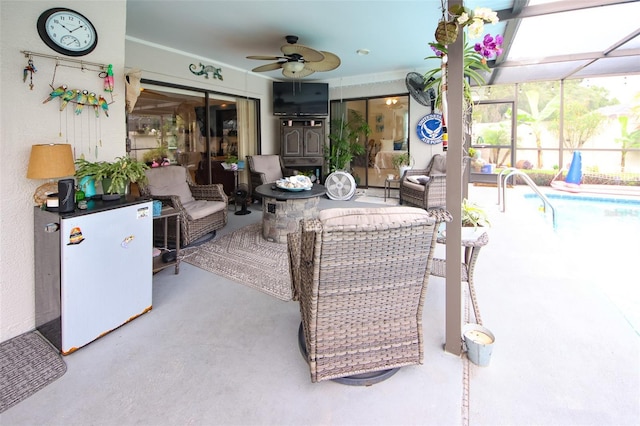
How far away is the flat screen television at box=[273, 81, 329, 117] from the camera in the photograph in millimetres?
6820

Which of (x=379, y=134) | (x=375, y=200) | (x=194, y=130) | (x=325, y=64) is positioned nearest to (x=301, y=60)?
(x=325, y=64)

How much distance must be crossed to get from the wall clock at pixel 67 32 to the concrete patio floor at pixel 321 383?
1.79m

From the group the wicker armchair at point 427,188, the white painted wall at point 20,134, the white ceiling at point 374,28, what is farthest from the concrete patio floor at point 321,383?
the white ceiling at point 374,28

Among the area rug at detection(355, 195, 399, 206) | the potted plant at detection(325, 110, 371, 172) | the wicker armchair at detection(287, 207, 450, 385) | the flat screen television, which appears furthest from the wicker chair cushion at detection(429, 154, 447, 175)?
the wicker armchair at detection(287, 207, 450, 385)

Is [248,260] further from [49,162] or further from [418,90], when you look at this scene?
[418,90]

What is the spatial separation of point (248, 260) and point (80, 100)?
6.19 ft

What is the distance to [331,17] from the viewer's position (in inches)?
152

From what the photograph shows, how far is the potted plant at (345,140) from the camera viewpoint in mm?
7234

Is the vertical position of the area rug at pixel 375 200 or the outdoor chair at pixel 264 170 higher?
the outdoor chair at pixel 264 170

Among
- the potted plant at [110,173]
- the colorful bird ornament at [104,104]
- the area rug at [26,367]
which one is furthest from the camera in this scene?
the colorful bird ornament at [104,104]

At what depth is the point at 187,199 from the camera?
4254 millimetres

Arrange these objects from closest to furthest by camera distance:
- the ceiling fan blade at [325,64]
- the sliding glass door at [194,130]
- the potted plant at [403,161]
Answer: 1. the ceiling fan blade at [325,64]
2. the sliding glass door at [194,130]
3. the potted plant at [403,161]

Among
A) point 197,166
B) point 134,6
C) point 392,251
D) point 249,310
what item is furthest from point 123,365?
point 197,166

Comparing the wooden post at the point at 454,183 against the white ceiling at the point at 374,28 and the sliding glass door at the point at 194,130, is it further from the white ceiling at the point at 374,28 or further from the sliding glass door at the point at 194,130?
the sliding glass door at the point at 194,130
